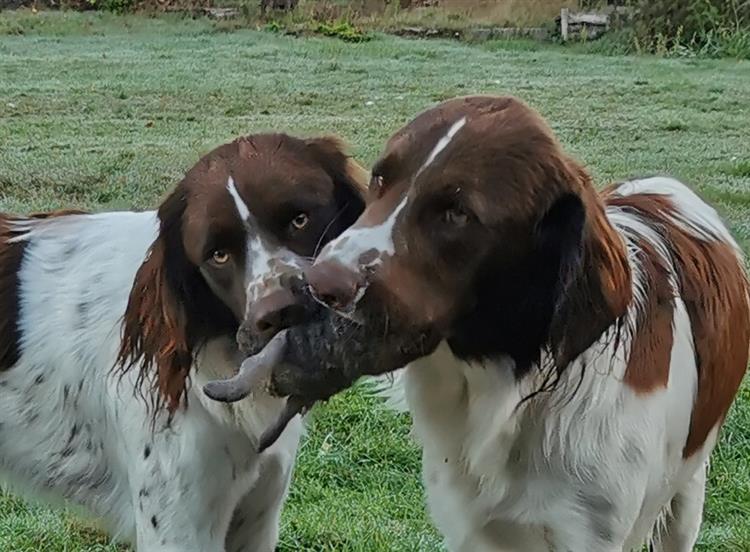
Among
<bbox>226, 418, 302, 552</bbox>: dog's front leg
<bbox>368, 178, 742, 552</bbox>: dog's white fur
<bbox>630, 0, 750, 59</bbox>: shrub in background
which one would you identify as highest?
<bbox>368, 178, 742, 552</bbox>: dog's white fur

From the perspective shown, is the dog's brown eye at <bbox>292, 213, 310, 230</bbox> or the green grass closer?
the dog's brown eye at <bbox>292, 213, 310, 230</bbox>

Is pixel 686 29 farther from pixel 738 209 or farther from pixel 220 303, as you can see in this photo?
pixel 220 303

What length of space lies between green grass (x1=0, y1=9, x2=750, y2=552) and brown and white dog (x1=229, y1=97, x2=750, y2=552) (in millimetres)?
1191

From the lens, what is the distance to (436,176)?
7.91ft

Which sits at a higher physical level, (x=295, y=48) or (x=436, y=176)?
(x=436, y=176)

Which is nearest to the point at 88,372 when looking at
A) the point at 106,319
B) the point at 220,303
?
the point at 106,319

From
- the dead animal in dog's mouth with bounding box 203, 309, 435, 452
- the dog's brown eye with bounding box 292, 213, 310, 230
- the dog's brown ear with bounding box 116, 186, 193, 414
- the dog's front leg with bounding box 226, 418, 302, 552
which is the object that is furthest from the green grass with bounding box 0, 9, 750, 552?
the dead animal in dog's mouth with bounding box 203, 309, 435, 452

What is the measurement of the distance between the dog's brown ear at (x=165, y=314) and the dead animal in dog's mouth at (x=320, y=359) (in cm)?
49

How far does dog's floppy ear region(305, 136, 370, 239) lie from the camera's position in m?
3.03

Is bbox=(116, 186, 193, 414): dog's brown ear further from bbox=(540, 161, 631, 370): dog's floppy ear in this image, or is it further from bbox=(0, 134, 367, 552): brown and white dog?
bbox=(540, 161, 631, 370): dog's floppy ear

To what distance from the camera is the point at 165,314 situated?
305cm

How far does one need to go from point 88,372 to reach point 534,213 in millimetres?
1537

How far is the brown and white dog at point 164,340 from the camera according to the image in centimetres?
289

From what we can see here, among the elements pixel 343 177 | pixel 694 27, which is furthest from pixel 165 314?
pixel 694 27
